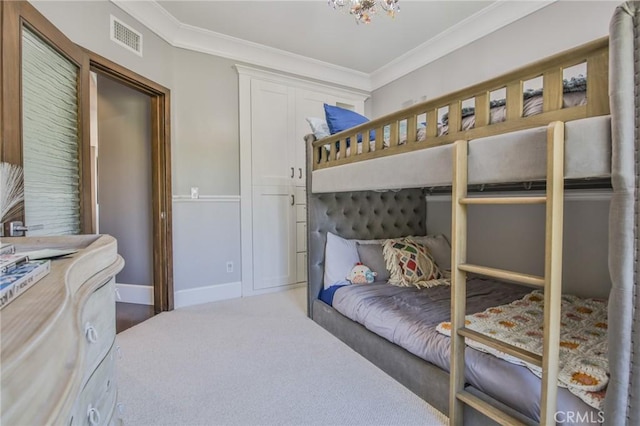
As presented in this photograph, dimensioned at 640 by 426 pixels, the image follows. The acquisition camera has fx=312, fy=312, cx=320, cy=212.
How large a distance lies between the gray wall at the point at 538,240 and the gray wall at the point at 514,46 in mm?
1180

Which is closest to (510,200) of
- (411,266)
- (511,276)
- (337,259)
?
(511,276)

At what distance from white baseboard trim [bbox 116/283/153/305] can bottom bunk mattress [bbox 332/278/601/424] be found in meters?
2.05

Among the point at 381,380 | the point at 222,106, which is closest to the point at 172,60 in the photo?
the point at 222,106

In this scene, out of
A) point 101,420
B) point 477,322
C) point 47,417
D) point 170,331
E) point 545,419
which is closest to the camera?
point 47,417

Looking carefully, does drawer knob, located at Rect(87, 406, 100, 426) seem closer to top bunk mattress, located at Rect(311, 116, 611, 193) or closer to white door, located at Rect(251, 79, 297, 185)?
top bunk mattress, located at Rect(311, 116, 611, 193)

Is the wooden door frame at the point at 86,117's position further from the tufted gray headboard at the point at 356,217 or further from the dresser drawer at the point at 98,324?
the tufted gray headboard at the point at 356,217

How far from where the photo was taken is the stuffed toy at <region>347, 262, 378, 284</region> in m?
2.53

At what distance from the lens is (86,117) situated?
210 centimetres

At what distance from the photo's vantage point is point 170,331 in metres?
2.50

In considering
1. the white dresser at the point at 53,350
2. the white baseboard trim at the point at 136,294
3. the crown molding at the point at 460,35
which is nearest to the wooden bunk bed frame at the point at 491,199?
the white dresser at the point at 53,350

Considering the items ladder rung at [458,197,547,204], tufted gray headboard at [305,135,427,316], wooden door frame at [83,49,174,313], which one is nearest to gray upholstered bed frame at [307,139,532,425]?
tufted gray headboard at [305,135,427,316]

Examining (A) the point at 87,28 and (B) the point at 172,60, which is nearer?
(A) the point at 87,28

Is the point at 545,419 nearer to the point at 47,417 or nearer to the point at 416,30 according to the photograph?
the point at 47,417

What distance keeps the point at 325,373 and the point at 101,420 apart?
1334 mm
